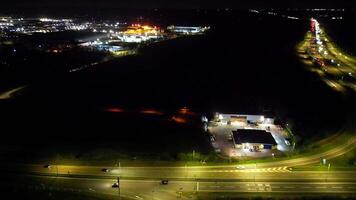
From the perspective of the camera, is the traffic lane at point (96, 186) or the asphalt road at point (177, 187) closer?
the traffic lane at point (96, 186)

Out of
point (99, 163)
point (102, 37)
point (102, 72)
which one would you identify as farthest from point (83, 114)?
point (102, 37)

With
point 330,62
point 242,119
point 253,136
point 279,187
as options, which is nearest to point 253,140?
point 253,136

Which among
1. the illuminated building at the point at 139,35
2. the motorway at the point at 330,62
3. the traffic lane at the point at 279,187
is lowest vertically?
the traffic lane at the point at 279,187

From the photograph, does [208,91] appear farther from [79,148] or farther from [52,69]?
[52,69]

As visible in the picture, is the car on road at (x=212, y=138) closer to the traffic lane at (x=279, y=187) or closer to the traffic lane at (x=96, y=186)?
the traffic lane at (x=279, y=187)

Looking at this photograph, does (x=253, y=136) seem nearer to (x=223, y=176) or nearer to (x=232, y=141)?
(x=232, y=141)

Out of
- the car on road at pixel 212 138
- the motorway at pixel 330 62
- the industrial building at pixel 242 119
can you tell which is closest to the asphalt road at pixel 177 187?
the car on road at pixel 212 138
